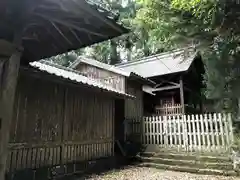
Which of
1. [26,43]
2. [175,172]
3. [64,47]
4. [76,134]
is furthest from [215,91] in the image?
[26,43]

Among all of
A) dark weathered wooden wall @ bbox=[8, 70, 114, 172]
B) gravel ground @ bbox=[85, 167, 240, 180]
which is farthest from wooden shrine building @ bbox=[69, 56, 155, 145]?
gravel ground @ bbox=[85, 167, 240, 180]

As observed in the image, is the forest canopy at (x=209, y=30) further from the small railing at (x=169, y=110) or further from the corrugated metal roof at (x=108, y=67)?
the small railing at (x=169, y=110)

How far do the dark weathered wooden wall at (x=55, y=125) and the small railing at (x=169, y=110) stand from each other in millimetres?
8335

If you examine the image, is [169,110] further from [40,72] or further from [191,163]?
[40,72]

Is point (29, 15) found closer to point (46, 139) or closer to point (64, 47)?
point (64, 47)

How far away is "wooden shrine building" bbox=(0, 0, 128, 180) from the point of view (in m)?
2.74

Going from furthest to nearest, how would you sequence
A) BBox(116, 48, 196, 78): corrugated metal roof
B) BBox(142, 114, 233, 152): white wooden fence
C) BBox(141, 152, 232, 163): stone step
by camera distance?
BBox(116, 48, 196, 78): corrugated metal roof < BBox(142, 114, 233, 152): white wooden fence < BBox(141, 152, 232, 163): stone step

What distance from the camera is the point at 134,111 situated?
13.1m

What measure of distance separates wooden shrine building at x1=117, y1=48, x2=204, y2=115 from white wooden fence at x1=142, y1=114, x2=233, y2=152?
5380mm

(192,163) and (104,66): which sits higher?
(104,66)

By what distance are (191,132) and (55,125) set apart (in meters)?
5.91

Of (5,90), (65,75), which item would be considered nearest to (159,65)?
(65,75)

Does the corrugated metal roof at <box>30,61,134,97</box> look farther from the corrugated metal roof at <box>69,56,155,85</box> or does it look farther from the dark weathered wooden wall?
the corrugated metal roof at <box>69,56,155,85</box>

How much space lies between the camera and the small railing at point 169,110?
53.1ft
